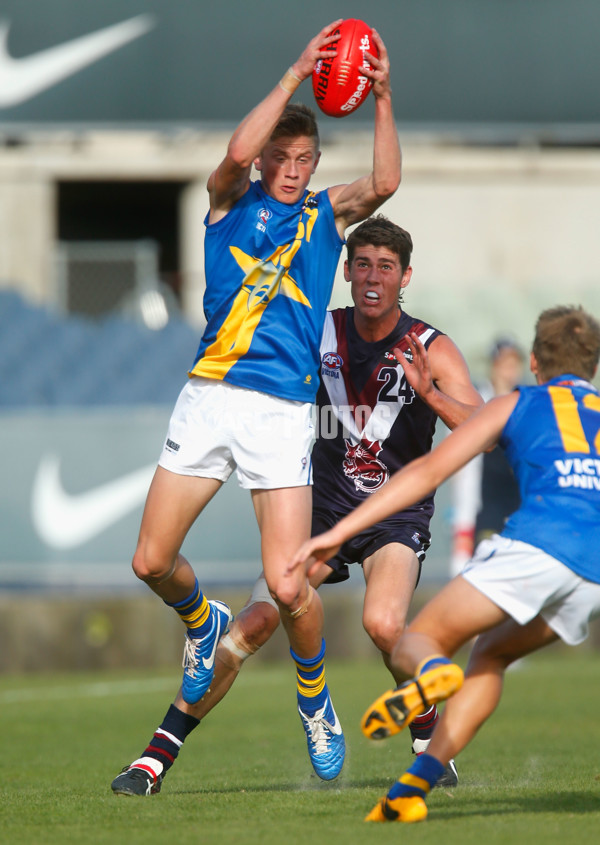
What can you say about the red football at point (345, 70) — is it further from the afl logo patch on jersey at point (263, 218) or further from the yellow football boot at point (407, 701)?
the yellow football boot at point (407, 701)

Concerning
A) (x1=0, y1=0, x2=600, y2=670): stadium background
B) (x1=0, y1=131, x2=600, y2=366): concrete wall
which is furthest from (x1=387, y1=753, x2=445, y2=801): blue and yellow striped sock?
(x1=0, y1=131, x2=600, y2=366): concrete wall

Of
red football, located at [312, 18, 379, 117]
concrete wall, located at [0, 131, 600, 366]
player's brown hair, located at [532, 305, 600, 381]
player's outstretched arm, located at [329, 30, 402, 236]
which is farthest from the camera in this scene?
concrete wall, located at [0, 131, 600, 366]

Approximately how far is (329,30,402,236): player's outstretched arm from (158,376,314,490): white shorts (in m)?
0.91

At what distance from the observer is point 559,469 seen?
453 cm

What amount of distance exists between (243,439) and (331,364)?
1.02m

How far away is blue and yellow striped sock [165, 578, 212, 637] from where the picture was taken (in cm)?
586

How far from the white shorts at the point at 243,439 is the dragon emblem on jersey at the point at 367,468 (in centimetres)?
72

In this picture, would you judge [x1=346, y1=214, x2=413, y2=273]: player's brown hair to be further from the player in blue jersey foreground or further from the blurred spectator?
the blurred spectator

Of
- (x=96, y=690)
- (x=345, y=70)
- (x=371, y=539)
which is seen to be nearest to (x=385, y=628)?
(x=371, y=539)

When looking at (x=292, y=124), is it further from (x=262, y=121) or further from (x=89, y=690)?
(x=89, y=690)

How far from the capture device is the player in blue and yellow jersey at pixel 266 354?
5531mm

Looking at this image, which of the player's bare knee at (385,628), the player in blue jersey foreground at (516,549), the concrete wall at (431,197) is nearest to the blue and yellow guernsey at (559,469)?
the player in blue jersey foreground at (516,549)

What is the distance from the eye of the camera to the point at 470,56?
21734 mm

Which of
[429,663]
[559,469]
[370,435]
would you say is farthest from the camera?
[370,435]
